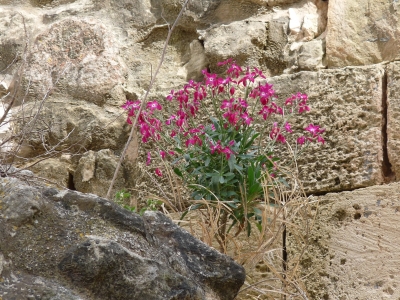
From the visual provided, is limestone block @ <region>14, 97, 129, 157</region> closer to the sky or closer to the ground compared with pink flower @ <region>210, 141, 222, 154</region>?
closer to the ground

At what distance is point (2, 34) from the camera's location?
3674mm

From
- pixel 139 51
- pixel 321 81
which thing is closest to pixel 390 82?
Result: pixel 321 81

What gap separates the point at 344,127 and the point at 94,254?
1.56 metres

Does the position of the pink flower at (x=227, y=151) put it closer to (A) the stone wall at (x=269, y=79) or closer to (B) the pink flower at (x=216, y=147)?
(B) the pink flower at (x=216, y=147)

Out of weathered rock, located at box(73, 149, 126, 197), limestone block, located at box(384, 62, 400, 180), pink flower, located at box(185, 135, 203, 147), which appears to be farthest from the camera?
weathered rock, located at box(73, 149, 126, 197)

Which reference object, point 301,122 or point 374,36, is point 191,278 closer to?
point 301,122

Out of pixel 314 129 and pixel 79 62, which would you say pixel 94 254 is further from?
pixel 79 62

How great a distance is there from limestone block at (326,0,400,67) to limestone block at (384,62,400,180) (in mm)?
152

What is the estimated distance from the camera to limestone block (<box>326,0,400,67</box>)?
3.03 metres

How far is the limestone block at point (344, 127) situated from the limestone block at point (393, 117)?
0.11ft

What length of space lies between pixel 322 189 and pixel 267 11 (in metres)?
1.03

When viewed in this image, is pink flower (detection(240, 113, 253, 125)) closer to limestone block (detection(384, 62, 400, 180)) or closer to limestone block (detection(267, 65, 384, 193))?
limestone block (detection(267, 65, 384, 193))

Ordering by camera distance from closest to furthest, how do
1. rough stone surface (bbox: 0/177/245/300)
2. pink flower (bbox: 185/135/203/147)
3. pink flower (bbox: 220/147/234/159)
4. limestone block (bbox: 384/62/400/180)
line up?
rough stone surface (bbox: 0/177/245/300) → pink flower (bbox: 220/147/234/159) → pink flower (bbox: 185/135/203/147) → limestone block (bbox: 384/62/400/180)

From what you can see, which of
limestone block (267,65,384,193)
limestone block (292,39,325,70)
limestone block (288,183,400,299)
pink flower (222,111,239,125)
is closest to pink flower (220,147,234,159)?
pink flower (222,111,239,125)
